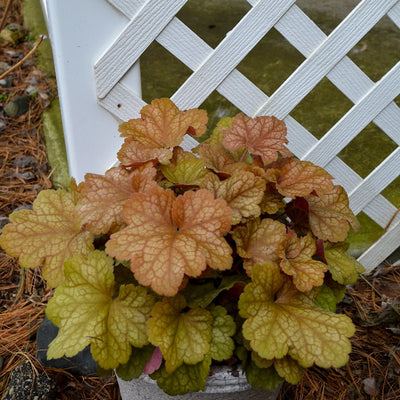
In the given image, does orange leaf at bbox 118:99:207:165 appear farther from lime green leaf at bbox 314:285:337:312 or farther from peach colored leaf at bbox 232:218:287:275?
lime green leaf at bbox 314:285:337:312

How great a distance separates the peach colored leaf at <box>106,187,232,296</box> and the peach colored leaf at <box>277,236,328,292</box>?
15 centimetres

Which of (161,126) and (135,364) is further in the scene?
(161,126)

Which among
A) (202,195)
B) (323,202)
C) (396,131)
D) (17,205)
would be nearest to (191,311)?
(202,195)

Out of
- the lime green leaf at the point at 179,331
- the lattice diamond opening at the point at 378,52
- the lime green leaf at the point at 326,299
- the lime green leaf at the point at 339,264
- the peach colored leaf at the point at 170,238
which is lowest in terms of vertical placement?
the lime green leaf at the point at 179,331

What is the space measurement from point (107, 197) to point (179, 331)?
13.0 inches

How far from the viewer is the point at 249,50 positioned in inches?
53.0

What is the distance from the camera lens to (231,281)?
1017 mm

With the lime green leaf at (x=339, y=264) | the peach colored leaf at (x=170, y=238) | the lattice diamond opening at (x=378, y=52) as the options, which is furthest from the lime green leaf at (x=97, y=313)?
the lattice diamond opening at (x=378, y=52)

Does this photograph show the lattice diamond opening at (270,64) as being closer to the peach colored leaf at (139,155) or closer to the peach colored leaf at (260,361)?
the peach colored leaf at (139,155)

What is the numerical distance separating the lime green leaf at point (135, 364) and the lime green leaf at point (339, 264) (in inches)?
18.3

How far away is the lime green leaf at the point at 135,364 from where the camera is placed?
93 centimetres

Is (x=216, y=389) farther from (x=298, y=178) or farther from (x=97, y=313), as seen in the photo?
(x=298, y=178)

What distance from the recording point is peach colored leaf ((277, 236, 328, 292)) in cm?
91

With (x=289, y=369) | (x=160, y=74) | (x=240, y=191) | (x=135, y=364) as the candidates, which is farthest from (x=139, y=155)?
(x=160, y=74)
